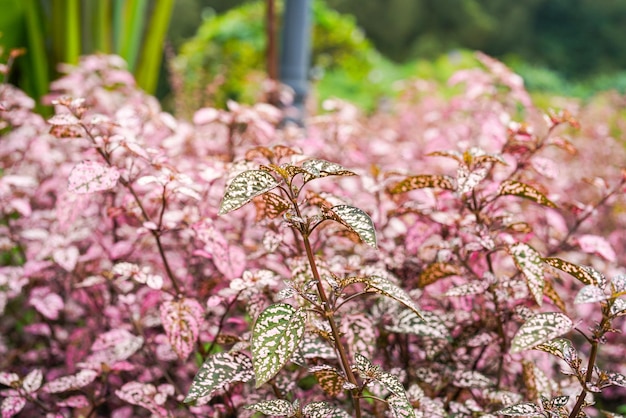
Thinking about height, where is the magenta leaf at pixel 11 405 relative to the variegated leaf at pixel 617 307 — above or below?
below

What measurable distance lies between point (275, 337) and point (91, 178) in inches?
16.9

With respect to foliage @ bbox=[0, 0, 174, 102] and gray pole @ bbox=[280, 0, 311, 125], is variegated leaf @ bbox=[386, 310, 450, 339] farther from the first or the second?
foliage @ bbox=[0, 0, 174, 102]

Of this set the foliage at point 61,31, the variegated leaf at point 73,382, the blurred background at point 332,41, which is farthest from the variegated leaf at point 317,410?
the foliage at point 61,31

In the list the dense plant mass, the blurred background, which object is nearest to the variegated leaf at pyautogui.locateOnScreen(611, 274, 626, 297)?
the dense plant mass

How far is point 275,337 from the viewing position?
0.80 metres

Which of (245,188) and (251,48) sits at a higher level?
(245,188)

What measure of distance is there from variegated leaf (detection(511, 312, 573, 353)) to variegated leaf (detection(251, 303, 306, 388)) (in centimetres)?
28

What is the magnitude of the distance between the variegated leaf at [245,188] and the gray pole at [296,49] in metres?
1.64

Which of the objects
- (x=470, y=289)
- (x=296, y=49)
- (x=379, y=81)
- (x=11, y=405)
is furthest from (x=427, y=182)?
(x=379, y=81)

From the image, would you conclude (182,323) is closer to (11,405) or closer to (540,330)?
(11,405)

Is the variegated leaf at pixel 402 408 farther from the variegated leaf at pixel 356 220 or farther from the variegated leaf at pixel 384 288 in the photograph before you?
the variegated leaf at pixel 356 220

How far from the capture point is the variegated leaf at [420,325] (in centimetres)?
105

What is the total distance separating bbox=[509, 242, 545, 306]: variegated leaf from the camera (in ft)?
3.10

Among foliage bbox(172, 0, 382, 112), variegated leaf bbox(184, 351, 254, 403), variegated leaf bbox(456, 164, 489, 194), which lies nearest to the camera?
variegated leaf bbox(184, 351, 254, 403)
